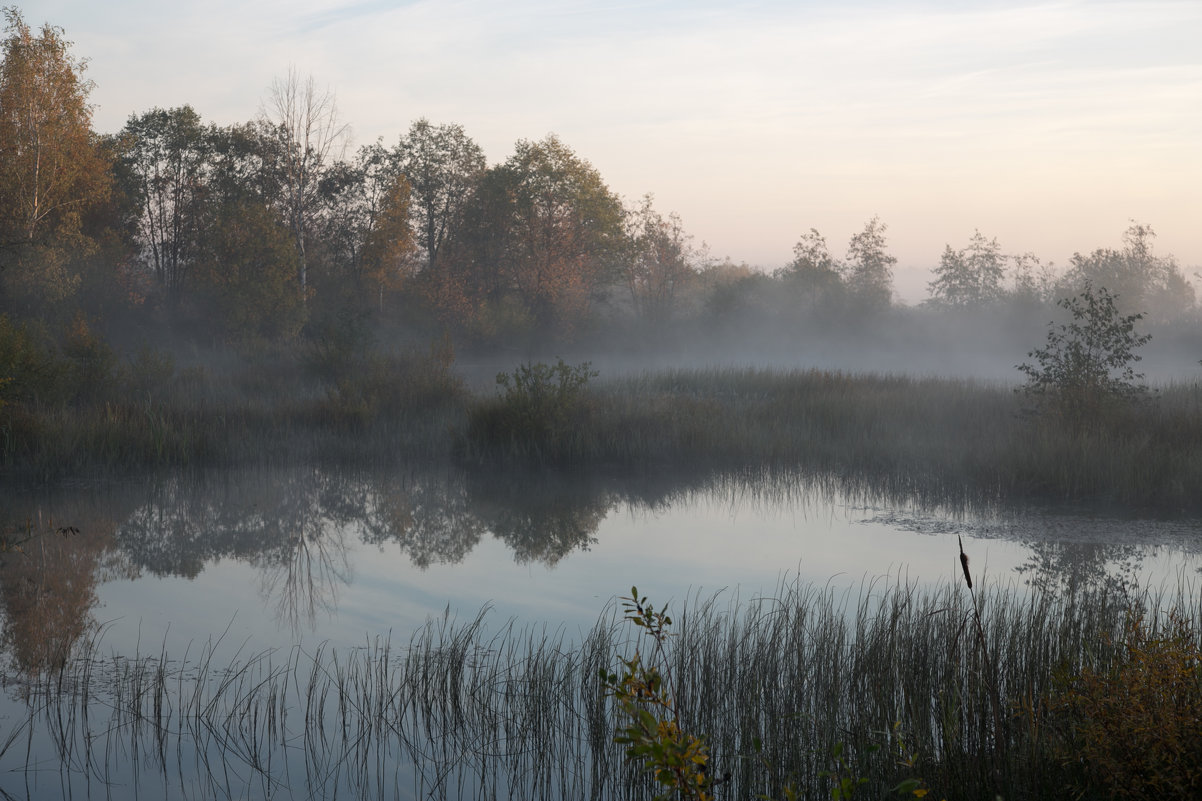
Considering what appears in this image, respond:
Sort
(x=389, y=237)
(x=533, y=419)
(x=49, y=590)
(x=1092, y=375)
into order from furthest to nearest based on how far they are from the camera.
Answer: (x=389, y=237) → (x=533, y=419) → (x=1092, y=375) → (x=49, y=590)

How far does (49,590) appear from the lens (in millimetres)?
6879

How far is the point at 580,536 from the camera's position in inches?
348

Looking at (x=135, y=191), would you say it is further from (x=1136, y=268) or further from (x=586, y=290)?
(x=1136, y=268)

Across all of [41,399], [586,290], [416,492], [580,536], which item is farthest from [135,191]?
[580,536]

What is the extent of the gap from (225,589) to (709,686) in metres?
4.26

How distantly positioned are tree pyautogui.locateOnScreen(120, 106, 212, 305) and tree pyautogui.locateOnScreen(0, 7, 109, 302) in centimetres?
745

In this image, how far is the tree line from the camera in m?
25.1

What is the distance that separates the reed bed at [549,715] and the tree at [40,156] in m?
22.2

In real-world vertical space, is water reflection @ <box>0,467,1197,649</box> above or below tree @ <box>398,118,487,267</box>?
below

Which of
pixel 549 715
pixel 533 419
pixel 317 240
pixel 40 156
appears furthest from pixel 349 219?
pixel 549 715

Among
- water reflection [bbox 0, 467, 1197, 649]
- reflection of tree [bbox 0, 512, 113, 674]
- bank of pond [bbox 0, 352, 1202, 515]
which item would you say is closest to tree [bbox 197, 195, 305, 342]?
bank of pond [bbox 0, 352, 1202, 515]

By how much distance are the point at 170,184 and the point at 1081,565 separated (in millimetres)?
34240

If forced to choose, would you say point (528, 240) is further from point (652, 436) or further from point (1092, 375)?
point (1092, 375)

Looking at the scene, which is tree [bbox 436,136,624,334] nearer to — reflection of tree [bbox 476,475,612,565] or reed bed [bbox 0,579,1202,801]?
reflection of tree [bbox 476,475,612,565]
